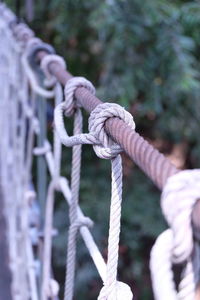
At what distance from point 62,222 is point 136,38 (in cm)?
64

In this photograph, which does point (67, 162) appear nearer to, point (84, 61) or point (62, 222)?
point (62, 222)

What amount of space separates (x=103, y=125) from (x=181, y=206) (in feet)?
0.54

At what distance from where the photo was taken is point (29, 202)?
0.90m

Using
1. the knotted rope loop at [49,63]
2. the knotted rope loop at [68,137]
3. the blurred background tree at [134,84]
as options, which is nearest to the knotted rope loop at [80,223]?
the knotted rope loop at [68,137]

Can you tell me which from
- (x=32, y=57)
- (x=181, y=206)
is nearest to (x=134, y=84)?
(x=32, y=57)

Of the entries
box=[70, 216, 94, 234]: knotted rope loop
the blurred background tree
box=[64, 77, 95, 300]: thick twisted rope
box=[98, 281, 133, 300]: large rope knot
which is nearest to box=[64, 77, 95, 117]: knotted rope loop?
box=[64, 77, 95, 300]: thick twisted rope

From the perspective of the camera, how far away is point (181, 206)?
24cm

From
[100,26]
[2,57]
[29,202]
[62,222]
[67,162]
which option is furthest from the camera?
[67,162]

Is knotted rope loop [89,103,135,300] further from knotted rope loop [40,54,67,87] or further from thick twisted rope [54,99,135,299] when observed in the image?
knotted rope loop [40,54,67,87]

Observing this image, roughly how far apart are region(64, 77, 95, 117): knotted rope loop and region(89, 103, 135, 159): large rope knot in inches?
5.5

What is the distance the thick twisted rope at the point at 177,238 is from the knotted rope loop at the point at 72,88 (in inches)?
11.8

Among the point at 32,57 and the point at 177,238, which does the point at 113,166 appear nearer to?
the point at 177,238

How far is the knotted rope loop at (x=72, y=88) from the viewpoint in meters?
0.53

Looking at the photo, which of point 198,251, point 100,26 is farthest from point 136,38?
point 198,251
